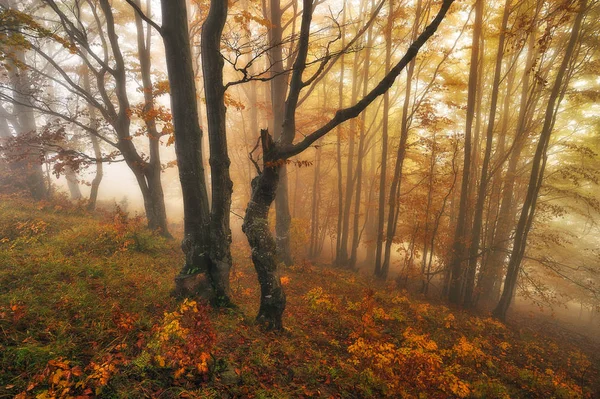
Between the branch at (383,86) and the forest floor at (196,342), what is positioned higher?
the branch at (383,86)

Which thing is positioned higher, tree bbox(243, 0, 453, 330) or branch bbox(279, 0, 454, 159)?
branch bbox(279, 0, 454, 159)

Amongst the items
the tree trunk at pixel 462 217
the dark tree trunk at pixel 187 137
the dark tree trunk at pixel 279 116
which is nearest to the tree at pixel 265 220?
the dark tree trunk at pixel 187 137

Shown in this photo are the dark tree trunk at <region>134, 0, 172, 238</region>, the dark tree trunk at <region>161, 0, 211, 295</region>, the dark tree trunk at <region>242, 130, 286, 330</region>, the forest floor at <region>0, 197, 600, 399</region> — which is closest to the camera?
the forest floor at <region>0, 197, 600, 399</region>

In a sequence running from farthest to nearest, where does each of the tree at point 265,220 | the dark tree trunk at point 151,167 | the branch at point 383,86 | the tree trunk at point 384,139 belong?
the tree trunk at point 384,139
the dark tree trunk at point 151,167
the tree at point 265,220
the branch at point 383,86

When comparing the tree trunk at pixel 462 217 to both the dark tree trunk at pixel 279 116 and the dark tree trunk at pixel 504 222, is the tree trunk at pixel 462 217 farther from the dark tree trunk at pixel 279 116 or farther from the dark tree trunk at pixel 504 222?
the dark tree trunk at pixel 279 116

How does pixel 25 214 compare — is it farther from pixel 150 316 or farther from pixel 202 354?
pixel 202 354

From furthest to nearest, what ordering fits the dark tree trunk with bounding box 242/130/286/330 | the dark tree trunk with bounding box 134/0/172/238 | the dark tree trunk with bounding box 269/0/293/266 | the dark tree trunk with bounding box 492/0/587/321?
the dark tree trunk with bounding box 134/0/172/238
the dark tree trunk with bounding box 269/0/293/266
the dark tree trunk with bounding box 492/0/587/321
the dark tree trunk with bounding box 242/130/286/330

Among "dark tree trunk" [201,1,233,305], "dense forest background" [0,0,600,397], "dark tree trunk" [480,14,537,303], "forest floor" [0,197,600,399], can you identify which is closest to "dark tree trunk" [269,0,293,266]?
"dense forest background" [0,0,600,397]

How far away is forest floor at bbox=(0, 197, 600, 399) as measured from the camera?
3326mm

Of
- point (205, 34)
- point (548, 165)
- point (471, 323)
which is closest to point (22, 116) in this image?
point (205, 34)

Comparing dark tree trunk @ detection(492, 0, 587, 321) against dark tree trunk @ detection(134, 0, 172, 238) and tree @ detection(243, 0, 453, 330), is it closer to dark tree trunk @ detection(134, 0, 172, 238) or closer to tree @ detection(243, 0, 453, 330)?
tree @ detection(243, 0, 453, 330)

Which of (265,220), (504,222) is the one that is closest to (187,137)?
(265,220)

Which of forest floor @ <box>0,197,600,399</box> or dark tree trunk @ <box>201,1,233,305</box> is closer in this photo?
forest floor @ <box>0,197,600,399</box>

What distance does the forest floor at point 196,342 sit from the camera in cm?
333
